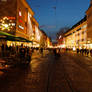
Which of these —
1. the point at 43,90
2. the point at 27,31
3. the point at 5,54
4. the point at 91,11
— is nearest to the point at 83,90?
the point at 43,90

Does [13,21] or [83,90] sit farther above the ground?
[13,21]

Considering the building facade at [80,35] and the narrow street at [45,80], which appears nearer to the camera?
the narrow street at [45,80]

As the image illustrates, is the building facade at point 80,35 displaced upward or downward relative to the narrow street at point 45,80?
upward

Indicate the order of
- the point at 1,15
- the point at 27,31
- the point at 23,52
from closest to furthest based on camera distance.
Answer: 1. the point at 23,52
2. the point at 1,15
3. the point at 27,31

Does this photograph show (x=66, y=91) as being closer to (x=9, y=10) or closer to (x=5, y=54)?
(x=5, y=54)

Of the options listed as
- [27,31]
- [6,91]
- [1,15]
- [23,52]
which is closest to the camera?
[6,91]

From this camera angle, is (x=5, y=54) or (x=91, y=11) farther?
(x=91, y=11)

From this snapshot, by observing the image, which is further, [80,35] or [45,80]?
[80,35]

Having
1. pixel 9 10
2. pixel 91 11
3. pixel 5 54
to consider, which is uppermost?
pixel 91 11

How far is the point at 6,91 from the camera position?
5562mm

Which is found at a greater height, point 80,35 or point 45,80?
point 80,35

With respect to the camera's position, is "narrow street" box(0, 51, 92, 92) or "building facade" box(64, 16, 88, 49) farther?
"building facade" box(64, 16, 88, 49)

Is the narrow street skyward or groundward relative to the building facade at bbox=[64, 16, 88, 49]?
groundward

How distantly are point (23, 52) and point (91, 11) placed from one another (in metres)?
48.1
